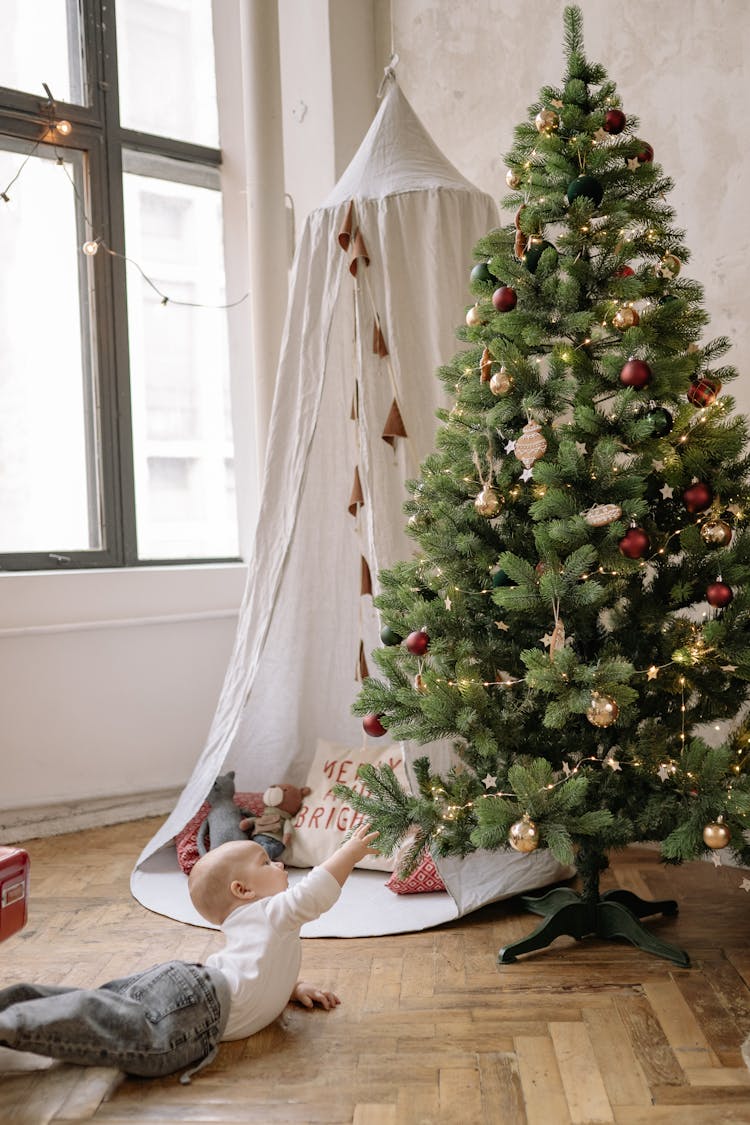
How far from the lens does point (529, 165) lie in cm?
242

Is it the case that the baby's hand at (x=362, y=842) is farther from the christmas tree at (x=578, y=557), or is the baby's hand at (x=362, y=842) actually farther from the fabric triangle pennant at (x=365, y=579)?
the fabric triangle pennant at (x=365, y=579)

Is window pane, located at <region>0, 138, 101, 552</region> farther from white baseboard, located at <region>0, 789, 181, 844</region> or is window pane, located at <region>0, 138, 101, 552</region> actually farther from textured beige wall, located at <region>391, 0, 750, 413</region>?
textured beige wall, located at <region>391, 0, 750, 413</region>

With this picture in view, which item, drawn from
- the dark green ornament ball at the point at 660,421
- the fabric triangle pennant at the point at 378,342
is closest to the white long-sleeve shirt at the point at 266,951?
the dark green ornament ball at the point at 660,421

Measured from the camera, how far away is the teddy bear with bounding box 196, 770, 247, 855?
3.02m

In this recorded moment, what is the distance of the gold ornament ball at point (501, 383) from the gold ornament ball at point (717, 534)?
0.52m

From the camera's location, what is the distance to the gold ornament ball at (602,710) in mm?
2061

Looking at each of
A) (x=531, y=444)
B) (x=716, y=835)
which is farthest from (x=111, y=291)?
(x=716, y=835)

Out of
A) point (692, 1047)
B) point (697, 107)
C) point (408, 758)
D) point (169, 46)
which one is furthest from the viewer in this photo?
point (169, 46)

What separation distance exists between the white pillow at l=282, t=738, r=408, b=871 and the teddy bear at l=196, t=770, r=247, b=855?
0.56ft

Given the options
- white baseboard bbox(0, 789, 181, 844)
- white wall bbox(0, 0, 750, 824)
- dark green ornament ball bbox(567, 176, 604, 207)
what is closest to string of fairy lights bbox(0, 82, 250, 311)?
white wall bbox(0, 0, 750, 824)

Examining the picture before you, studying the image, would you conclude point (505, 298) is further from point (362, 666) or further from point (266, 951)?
point (266, 951)

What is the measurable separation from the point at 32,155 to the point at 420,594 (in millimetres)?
2428

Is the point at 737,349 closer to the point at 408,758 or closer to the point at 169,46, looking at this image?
the point at 408,758

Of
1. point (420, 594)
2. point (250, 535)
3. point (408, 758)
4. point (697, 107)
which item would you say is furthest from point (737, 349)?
point (250, 535)
